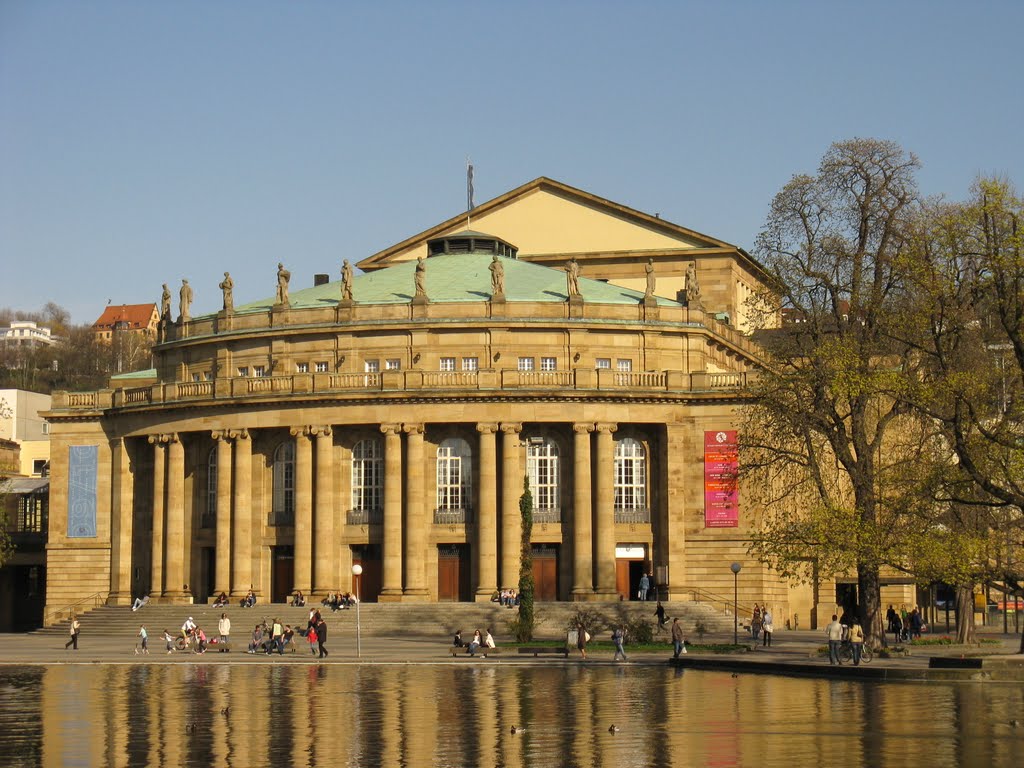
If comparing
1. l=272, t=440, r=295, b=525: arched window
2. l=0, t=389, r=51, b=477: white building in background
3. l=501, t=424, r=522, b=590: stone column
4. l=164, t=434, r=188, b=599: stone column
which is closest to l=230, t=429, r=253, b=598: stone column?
l=272, t=440, r=295, b=525: arched window

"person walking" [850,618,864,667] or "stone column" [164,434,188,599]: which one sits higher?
"stone column" [164,434,188,599]

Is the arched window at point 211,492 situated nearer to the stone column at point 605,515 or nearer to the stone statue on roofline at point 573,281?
the stone statue on roofline at point 573,281

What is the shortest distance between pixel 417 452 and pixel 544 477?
6960 mm

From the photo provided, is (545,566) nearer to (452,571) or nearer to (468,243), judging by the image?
(452,571)

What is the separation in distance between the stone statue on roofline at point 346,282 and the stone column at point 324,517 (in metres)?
8.10

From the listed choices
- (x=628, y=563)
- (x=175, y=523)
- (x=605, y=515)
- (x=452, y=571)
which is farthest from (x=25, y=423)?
(x=605, y=515)

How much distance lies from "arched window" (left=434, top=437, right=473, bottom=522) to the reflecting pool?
108ft

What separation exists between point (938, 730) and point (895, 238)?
32.2m

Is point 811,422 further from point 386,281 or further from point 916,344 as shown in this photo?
point 386,281

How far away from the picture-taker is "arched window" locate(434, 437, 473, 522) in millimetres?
86750

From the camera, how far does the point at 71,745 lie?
3278cm

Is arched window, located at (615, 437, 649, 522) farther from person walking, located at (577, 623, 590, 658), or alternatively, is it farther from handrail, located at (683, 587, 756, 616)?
person walking, located at (577, 623, 590, 658)

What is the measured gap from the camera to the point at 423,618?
80000mm

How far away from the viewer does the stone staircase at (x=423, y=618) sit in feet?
255
